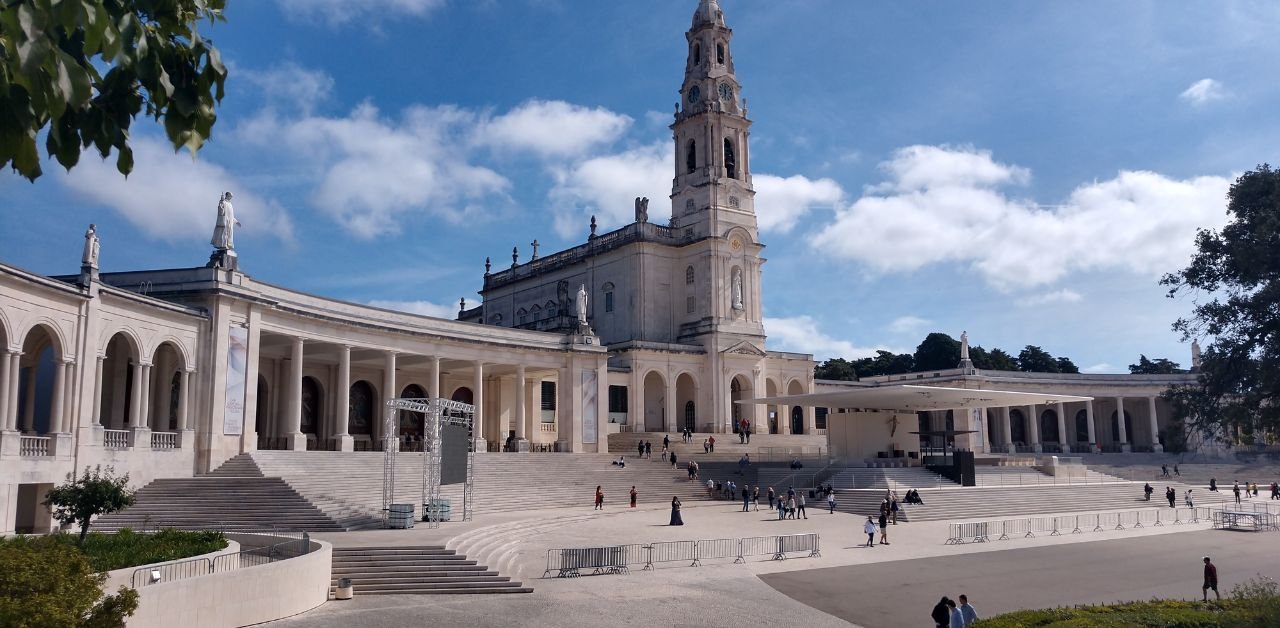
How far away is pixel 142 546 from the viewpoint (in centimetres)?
1845

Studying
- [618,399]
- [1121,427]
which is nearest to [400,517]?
[618,399]

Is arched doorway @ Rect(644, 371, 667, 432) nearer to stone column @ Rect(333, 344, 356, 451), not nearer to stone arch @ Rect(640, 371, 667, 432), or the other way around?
stone arch @ Rect(640, 371, 667, 432)

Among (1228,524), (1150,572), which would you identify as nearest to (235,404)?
(1150,572)

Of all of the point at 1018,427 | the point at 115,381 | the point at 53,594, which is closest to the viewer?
the point at 53,594

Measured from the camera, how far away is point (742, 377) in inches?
2534

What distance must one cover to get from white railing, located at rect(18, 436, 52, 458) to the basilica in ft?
0.17

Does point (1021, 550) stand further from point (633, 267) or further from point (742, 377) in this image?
point (633, 267)

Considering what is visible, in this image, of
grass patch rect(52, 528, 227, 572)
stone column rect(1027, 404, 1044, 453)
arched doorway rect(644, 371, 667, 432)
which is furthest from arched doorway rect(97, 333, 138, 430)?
stone column rect(1027, 404, 1044, 453)

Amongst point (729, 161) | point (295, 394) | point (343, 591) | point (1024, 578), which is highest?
point (729, 161)

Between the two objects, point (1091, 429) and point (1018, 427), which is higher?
point (1018, 427)

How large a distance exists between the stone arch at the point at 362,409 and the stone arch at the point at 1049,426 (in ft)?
189

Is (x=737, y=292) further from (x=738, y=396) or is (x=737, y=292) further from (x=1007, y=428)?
(x=1007, y=428)

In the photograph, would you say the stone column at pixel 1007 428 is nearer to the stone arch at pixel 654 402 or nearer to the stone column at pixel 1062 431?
the stone column at pixel 1062 431

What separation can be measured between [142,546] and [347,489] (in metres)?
16.0
